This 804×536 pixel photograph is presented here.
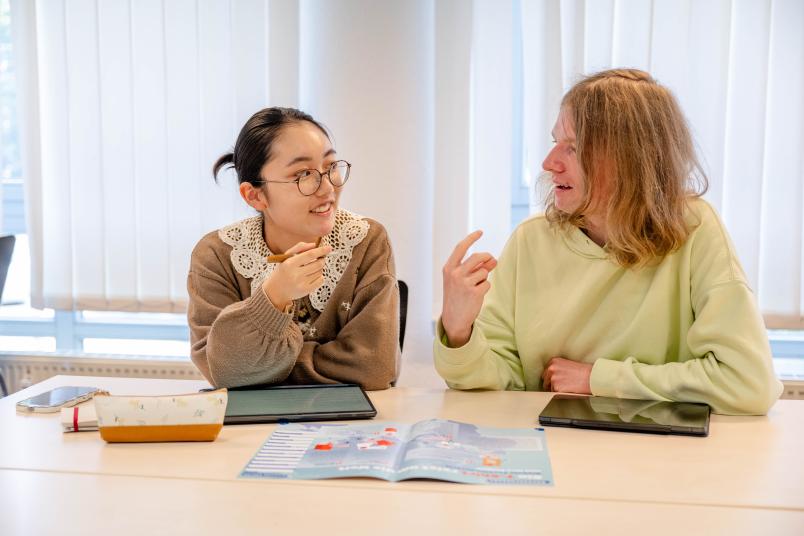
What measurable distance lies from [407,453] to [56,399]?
781 millimetres

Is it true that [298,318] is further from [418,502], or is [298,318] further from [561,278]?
[418,502]

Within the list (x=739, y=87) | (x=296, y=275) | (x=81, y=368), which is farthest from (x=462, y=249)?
(x=81, y=368)

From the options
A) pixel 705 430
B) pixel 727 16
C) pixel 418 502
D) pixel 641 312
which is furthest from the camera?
pixel 727 16

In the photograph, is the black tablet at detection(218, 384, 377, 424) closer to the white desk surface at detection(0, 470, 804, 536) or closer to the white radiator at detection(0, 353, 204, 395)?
the white desk surface at detection(0, 470, 804, 536)

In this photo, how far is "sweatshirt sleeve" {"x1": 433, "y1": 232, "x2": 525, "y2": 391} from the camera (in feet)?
Answer: 5.80

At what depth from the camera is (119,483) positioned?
1250 millimetres

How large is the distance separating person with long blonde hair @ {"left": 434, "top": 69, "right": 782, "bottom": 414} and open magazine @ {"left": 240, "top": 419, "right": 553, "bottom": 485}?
312 millimetres

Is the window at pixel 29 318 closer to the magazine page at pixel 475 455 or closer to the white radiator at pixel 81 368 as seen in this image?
the white radiator at pixel 81 368

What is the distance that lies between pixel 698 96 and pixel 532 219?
4.04 ft

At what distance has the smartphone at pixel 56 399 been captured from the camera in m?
1.64

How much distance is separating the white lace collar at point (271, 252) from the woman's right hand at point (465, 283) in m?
0.35

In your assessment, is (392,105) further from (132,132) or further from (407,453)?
(407,453)

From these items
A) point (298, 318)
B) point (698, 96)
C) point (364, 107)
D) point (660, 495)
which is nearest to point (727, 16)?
point (698, 96)

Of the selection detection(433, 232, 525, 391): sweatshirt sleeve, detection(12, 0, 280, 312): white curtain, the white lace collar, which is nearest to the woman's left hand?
detection(433, 232, 525, 391): sweatshirt sleeve
